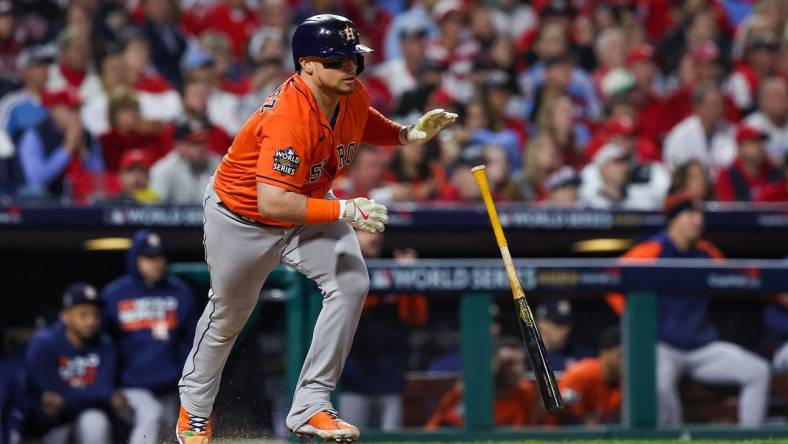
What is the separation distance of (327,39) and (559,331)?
8.97 ft

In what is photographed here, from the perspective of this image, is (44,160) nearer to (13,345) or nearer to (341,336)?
(13,345)

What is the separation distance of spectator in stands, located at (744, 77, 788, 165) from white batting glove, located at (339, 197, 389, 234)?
6375 millimetres

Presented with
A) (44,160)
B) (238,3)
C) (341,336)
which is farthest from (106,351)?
(238,3)

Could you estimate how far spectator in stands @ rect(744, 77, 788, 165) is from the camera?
10492 millimetres

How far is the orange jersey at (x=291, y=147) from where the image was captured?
15.3ft

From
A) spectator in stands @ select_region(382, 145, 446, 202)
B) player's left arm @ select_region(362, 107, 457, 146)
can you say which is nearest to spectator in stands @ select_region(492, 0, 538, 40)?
spectator in stands @ select_region(382, 145, 446, 202)

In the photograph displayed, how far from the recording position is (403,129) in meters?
5.35

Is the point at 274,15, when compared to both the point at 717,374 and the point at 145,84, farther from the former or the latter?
the point at 717,374

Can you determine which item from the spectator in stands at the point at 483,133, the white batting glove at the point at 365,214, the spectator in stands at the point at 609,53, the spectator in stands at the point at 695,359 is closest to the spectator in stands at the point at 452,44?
the spectator in stands at the point at 483,133

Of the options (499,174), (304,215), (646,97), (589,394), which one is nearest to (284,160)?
(304,215)

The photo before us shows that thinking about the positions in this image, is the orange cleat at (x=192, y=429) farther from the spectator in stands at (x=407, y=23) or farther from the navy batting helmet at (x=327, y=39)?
the spectator in stands at (x=407, y=23)

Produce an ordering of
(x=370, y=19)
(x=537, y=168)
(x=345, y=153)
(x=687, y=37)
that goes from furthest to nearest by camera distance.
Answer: (x=687, y=37), (x=370, y=19), (x=537, y=168), (x=345, y=153)

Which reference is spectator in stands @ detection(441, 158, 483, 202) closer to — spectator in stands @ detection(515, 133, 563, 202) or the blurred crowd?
the blurred crowd

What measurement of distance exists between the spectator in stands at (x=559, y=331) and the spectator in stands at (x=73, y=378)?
2215 millimetres
